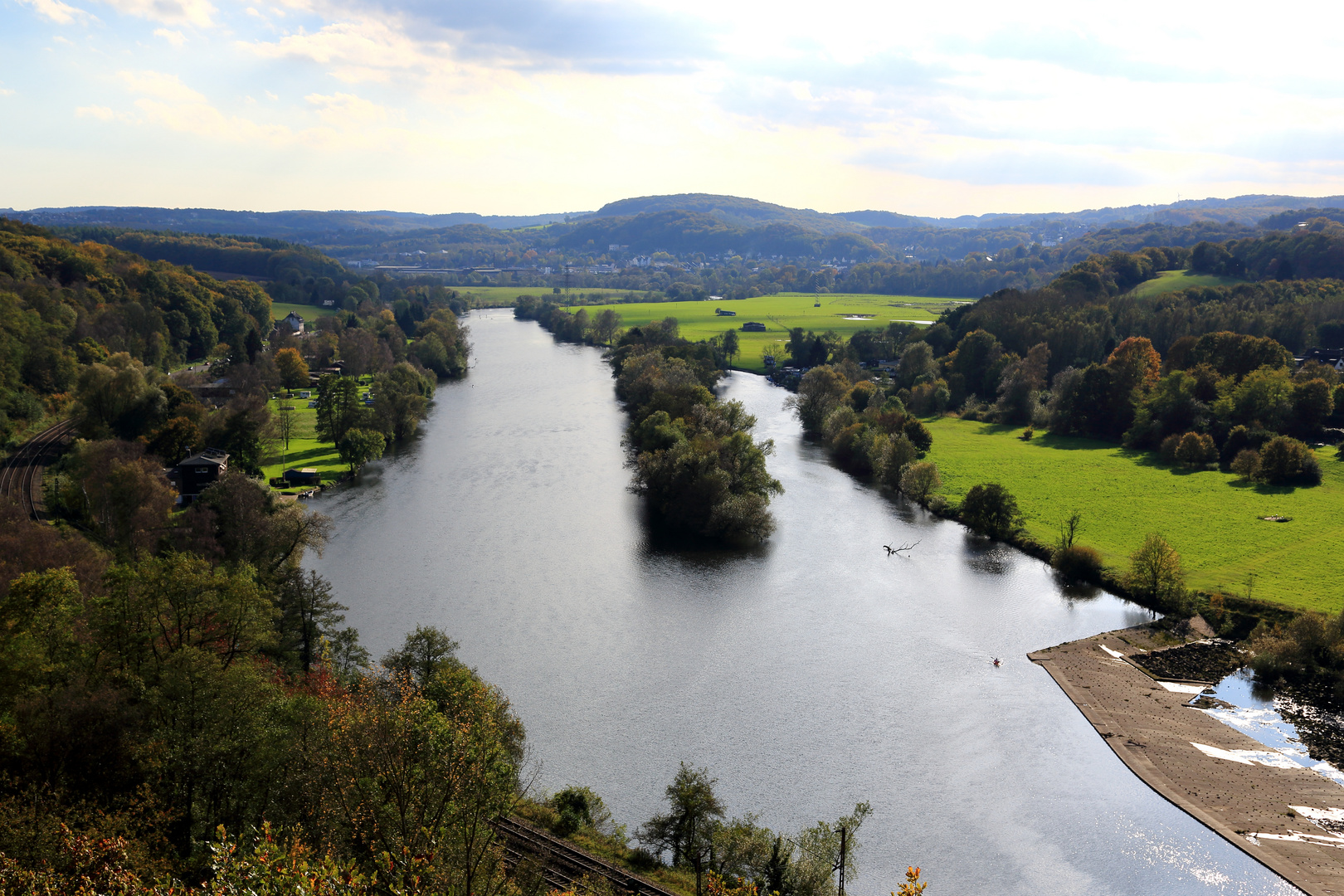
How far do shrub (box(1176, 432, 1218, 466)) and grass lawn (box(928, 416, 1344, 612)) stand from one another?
168cm

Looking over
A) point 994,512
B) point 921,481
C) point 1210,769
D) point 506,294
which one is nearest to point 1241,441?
point 994,512

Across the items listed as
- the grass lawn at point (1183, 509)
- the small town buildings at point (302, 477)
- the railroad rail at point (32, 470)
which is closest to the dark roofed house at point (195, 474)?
the railroad rail at point (32, 470)

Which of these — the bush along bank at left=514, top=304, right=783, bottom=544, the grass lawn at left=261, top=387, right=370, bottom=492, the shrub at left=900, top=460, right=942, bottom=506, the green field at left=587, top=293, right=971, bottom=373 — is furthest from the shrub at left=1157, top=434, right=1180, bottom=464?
the grass lawn at left=261, top=387, right=370, bottom=492

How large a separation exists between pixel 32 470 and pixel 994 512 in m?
48.6

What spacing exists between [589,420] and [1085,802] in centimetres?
5181

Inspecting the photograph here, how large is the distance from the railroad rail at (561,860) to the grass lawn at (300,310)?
106 metres

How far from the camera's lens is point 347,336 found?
87.5 metres

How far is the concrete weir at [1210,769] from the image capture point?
Answer: 72.3 ft

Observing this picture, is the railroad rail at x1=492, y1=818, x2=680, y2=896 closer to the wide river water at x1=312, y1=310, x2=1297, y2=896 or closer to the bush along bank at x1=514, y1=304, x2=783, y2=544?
the wide river water at x1=312, y1=310, x2=1297, y2=896

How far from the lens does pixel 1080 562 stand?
39.5 m

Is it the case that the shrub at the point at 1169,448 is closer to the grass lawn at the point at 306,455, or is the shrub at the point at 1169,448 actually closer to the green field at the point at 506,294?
the grass lawn at the point at 306,455

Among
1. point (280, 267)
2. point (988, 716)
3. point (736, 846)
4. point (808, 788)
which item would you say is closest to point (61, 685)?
point (736, 846)

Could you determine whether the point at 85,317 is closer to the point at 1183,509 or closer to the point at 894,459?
the point at 894,459

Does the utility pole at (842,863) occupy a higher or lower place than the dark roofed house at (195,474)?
lower
